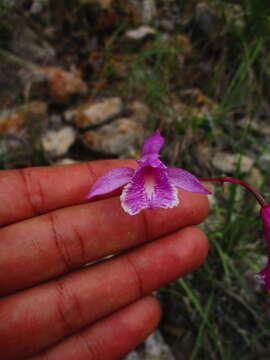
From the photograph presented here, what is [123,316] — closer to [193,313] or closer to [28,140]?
[193,313]

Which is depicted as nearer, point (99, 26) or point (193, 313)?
point (193, 313)

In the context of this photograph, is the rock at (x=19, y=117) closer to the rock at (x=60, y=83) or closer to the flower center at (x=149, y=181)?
the rock at (x=60, y=83)

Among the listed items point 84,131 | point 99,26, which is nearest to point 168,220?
point 84,131

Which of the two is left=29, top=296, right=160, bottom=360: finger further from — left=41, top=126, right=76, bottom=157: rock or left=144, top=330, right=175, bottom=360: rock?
left=41, top=126, right=76, bottom=157: rock

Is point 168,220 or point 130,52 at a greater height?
point 130,52

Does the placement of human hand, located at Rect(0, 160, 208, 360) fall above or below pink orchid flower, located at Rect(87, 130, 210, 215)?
below

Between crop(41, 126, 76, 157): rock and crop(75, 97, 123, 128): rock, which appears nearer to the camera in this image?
crop(41, 126, 76, 157): rock

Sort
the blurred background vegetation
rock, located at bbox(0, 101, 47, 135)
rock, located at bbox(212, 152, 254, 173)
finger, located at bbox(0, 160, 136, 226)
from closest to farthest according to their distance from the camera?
finger, located at bbox(0, 160, 136, 226), the blurred background vegetation, rock, located at bbox(0, 101, 47, 135), rock, located at bbox(212, 152, 254, 173)

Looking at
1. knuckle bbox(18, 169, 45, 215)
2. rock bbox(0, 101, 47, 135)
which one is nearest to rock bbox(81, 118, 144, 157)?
rock bbox(0, 101, 47, 135)
